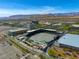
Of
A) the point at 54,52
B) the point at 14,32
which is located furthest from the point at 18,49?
the point at 14,32

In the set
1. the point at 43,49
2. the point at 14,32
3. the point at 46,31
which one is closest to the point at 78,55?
the point at 43,49

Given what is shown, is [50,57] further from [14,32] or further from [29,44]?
[14,32]

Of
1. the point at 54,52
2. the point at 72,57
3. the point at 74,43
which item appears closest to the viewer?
the point at 72,57

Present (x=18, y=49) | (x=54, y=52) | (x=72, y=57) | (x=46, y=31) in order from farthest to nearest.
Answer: (x=46, y=31) < (x=18, y=49) < (x=54, y=52) < (x=72, y=57)

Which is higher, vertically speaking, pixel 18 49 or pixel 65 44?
pixel 65 44

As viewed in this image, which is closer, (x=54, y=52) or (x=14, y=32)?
(x=54, y=52)

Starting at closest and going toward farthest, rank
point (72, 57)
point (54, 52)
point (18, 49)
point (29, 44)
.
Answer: point (72, 57), point (54, 52), point (18, 49), point (29, 44)

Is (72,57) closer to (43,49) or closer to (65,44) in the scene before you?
(65,44)

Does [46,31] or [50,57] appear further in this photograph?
[46,31]

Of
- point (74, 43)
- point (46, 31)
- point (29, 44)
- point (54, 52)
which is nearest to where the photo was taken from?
point (54, 52)
